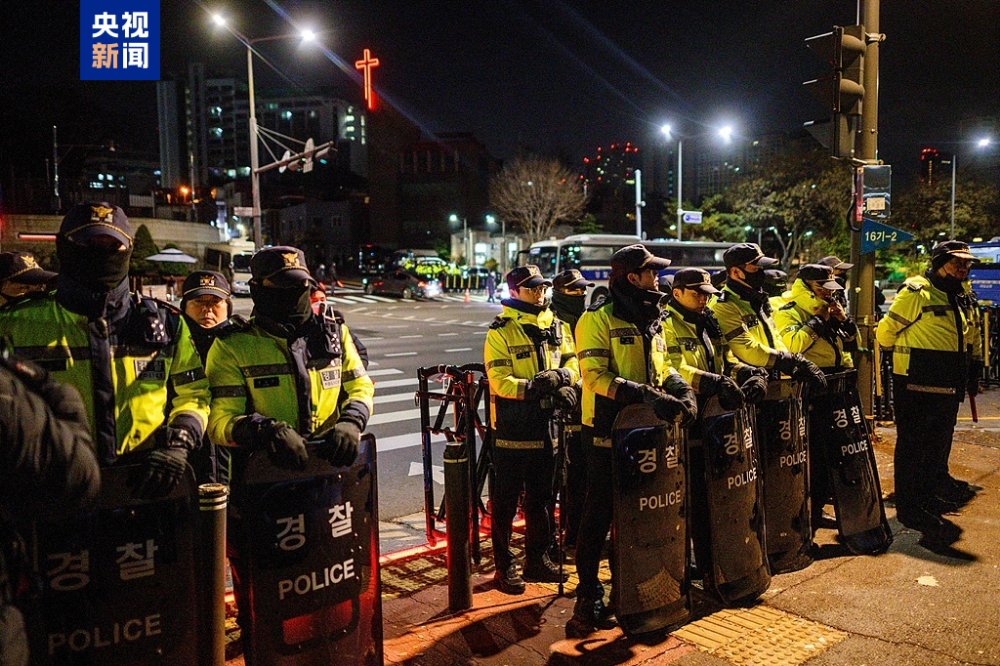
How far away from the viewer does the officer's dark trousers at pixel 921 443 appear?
20.3 ft

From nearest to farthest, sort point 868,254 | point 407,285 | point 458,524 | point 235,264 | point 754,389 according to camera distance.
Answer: point 458,524 → point 754,389 → point 868,254 → point 407,285 → point 235,264

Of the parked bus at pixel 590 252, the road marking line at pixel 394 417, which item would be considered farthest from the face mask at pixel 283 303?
the parked bus at pixel 590 252

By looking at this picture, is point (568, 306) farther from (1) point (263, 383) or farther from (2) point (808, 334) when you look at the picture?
(1) point (263, 383)

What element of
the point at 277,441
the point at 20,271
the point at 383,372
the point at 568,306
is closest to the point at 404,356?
the point at 383,372

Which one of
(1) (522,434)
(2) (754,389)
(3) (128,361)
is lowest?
(1) (522,434)

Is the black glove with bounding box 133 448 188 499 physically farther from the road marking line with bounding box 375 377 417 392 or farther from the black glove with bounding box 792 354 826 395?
the road marking line with bounding box 375 377 417 392

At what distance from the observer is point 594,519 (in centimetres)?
445

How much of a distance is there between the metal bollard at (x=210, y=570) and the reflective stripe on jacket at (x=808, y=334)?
453cm

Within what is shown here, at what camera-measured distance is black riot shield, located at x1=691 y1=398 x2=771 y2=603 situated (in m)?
4.43

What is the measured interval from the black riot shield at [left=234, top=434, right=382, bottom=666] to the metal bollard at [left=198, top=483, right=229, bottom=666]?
10cm

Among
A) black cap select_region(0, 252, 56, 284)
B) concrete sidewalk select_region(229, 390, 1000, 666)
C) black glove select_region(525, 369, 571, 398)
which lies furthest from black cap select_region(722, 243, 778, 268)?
black cap select_region(0, 252, 56, 284)

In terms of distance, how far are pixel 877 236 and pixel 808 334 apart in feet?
10.3

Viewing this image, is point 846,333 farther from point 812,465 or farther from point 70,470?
point 70,470

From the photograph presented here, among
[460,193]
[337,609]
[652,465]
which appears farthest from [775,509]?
[460,193]
